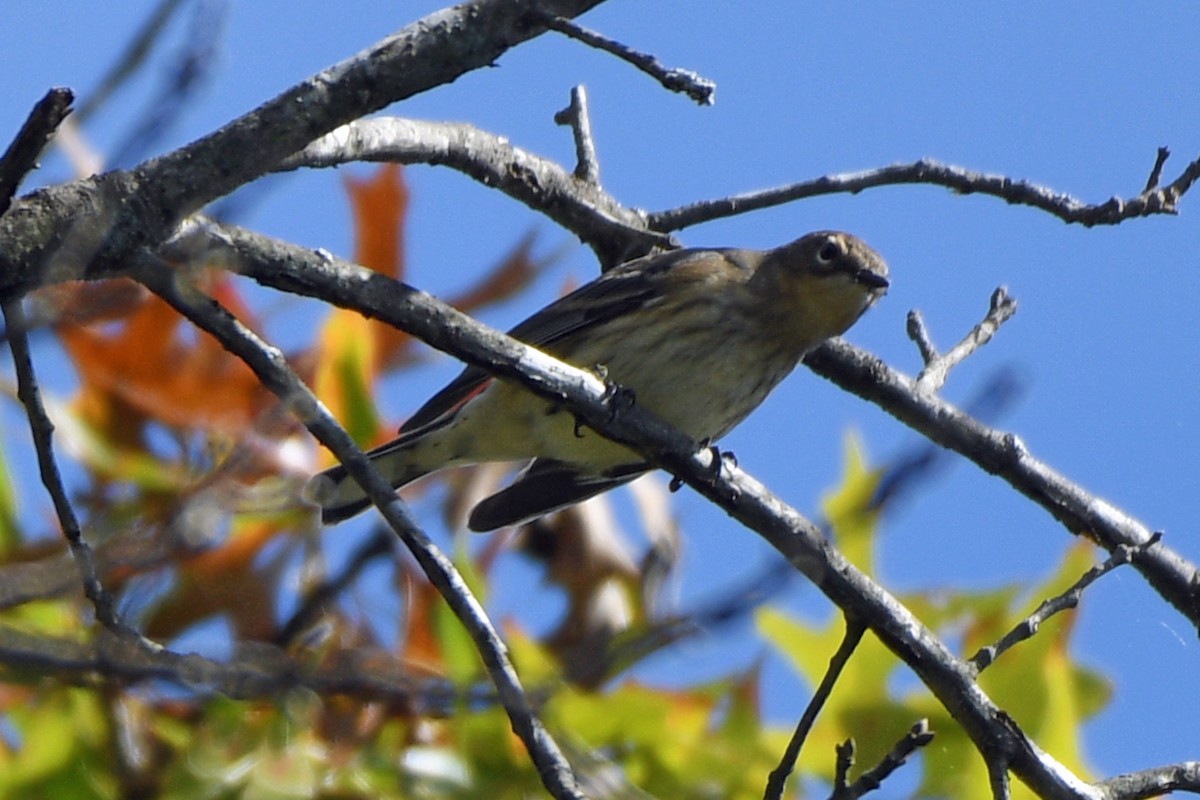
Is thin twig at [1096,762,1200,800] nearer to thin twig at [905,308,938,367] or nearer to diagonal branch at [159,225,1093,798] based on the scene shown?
diagonal branch at [159,225,1093,798]

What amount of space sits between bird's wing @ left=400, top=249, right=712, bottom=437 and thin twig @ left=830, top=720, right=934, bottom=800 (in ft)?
10.1

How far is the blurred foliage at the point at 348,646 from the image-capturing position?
4.35 metres

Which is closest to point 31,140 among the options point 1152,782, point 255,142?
point 255,142

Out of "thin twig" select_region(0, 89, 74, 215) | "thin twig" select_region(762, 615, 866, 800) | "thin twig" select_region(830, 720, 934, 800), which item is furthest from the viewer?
"thin twig" select_region(762, 615, 866, 800)

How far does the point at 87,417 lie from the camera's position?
18.9ft

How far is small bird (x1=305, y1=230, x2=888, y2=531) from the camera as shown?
6.31m

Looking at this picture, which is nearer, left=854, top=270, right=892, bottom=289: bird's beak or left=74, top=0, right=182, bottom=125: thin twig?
left=74, top=0, right=182, bottom=125: thin twig

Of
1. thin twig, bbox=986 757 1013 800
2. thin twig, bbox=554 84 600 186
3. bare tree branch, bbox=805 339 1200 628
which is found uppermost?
thin twig, bbox=554 84 600 186

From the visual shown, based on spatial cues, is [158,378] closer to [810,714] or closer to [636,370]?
[636,370]

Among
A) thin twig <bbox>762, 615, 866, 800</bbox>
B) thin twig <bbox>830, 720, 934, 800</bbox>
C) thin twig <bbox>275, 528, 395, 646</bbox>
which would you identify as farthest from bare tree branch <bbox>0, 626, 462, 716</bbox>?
thin twig <bbox>762, 615, 866, 800</bbox>

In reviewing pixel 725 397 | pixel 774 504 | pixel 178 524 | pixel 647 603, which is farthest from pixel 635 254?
pixel 178 524

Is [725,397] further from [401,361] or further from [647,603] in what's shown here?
[647,603]

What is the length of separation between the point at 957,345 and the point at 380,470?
2298 mm

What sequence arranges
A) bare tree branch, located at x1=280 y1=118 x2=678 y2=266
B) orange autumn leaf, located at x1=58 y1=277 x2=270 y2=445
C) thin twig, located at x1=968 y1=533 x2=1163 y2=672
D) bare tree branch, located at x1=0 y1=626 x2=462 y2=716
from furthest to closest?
orange autumn leaf, located at x1=58 y1=277 x2=270 y2=445, bare tree branch, located at x1=280 y1=118 x2=678 y2=266, thin twig, located at x1=968 y1=533 x2=1163 y2=672, bare tree branch, located at x1=0 y1=626 x2=462 y2=716
